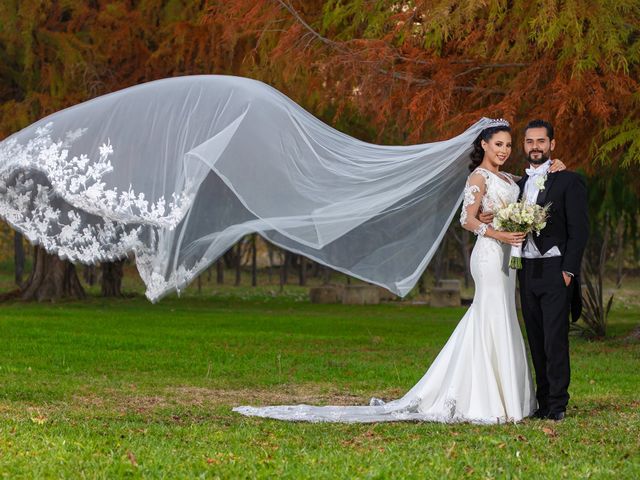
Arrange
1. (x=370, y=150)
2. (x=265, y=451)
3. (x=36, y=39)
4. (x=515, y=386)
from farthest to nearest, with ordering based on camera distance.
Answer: (x=36, y=39) < (x=370, y=150) < (x=515, y=386) < (x=265, y=451)

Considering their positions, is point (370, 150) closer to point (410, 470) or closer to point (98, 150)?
point (98, 150)

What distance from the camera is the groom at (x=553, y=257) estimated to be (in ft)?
26.1

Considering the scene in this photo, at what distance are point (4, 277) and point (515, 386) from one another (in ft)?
153

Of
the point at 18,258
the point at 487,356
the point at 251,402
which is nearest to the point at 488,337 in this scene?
the point at 487,356

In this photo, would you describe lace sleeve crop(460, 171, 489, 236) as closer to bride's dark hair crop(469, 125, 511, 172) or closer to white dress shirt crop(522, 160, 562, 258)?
bride's dark hair crop(469, 125, 511, 172)

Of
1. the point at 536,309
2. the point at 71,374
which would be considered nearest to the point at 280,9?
the point at 71,374

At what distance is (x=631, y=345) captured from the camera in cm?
1741

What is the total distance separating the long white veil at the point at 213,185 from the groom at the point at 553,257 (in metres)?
0.64

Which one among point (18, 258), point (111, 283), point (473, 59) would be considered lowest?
point (111, 283)

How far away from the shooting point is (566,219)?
8016 millimetres

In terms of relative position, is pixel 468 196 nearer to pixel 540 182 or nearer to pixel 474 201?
pixel 474 201

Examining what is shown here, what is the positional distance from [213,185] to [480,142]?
2084 mm

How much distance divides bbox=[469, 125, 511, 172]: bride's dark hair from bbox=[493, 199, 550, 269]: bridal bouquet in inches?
23.2

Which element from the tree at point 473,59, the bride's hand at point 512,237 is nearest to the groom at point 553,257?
the bride's hand at point 512,237
